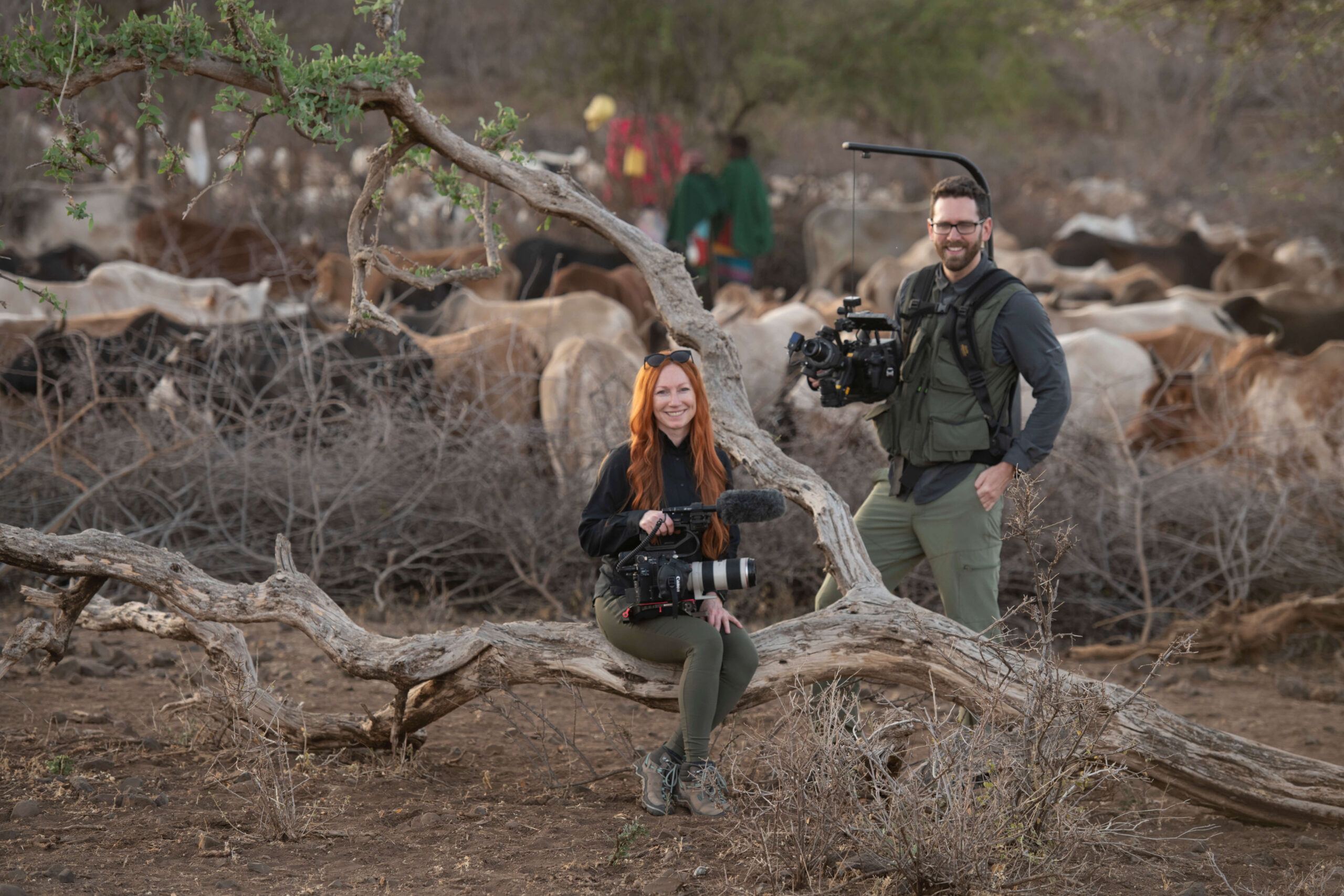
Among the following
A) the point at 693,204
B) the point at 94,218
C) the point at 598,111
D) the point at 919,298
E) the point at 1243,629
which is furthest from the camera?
the point at 598,111

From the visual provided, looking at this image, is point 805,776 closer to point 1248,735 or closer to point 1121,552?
point 1248,735

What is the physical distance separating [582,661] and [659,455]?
630mm

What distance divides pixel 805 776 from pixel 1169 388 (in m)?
6.19

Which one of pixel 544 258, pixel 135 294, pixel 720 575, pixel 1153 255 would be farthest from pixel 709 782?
pixel 1153 255

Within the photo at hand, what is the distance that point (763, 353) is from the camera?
28.0ft

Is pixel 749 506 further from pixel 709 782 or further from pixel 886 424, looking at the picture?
pixel 886 424

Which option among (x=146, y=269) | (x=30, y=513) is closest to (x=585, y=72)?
(x=146, y=269)

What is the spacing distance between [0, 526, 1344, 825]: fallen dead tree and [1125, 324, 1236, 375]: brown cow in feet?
20.4

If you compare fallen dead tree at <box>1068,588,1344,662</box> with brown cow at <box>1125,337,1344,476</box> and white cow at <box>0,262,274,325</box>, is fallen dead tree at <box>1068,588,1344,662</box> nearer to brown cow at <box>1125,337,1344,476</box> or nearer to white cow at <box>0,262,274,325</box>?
brown cow at <box>1125,337,1344,476</box>

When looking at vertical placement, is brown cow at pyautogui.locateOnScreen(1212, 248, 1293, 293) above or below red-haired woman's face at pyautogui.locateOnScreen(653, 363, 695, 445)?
below

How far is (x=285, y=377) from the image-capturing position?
286 inches

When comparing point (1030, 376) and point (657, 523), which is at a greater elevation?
point (1030, 376)

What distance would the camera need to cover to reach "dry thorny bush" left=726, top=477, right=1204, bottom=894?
9.36 ft

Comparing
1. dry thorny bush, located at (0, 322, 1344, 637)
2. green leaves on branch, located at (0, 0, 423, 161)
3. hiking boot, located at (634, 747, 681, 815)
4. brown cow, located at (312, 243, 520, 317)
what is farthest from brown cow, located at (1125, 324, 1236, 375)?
green leaves on branch, located at (0, 0, 423, 161)
